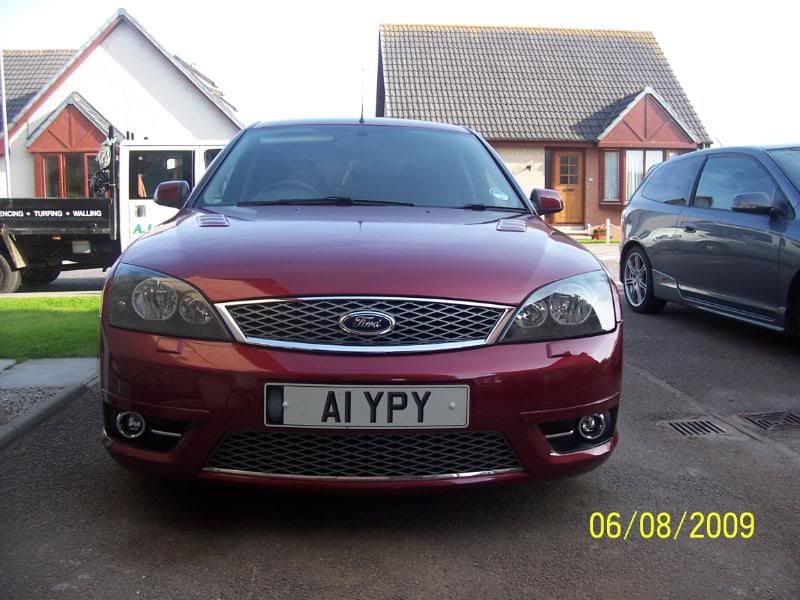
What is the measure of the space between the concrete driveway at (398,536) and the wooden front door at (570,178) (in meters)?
21.4

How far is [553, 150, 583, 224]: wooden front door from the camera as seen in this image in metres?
24.7

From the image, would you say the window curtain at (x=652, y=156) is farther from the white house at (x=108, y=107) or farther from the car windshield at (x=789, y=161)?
the car windshield at (x=789, y=161)

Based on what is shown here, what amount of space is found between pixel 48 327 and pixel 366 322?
209 inches

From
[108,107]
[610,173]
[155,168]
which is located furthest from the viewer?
[610,173]

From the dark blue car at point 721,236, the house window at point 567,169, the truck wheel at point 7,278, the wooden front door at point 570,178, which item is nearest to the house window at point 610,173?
the wooden front door at point 570,178

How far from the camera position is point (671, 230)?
7043 mm

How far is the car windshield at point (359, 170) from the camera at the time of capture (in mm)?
3734

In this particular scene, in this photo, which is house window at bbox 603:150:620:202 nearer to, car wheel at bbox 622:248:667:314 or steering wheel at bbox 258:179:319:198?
car wheel at bbox 622:248:667:314

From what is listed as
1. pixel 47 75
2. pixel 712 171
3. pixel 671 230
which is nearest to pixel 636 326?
pixel 671 230

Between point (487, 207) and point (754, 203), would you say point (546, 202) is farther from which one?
point (754, 203)

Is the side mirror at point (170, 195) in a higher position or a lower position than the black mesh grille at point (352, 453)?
higher

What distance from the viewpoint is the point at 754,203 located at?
5.74 meters

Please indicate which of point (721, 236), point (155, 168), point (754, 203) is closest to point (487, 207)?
point (754, 203)
